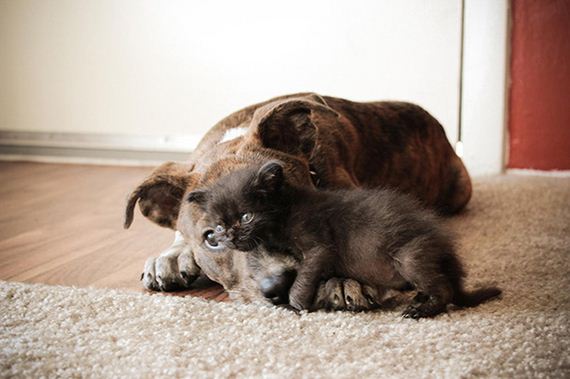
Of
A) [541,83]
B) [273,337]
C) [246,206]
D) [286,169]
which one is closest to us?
[273,337]

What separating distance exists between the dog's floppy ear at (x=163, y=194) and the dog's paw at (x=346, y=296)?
521 mm

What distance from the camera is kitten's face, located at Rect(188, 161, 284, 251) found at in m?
1.72

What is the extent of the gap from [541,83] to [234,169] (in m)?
2.73

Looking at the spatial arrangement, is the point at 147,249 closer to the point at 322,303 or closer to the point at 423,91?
the point at 322,303

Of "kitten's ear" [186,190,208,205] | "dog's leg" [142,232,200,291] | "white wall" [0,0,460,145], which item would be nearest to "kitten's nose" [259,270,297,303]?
"kitten's ear" [186,190,208,205]

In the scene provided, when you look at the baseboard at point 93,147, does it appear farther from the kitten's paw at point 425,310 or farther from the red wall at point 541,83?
the kitten's paw at point 425,310

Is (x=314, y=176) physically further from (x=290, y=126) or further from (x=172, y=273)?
(x=172, y=273)

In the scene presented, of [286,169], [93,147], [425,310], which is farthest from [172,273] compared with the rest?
[93,147]

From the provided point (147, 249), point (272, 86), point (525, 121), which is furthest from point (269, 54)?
point (147, 249)

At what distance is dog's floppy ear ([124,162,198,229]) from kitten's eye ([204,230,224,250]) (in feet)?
0.70

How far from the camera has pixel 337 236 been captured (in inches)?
70.2

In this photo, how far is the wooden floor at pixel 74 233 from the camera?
90.5 inches

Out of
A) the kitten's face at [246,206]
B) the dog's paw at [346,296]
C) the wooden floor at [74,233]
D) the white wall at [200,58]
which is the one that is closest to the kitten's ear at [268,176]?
the kitten's face at [246,206]

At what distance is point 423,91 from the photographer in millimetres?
4215
